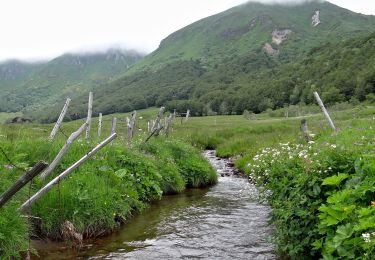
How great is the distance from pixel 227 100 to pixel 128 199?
15355cm

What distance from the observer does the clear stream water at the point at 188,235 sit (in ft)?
31.7

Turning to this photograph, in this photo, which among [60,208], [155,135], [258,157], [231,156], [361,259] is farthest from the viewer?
[231,156]

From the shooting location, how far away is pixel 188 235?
36.9ft

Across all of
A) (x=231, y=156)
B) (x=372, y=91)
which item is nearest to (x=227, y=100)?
(x=372, y=91)

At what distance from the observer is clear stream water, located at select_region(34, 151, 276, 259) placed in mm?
9648

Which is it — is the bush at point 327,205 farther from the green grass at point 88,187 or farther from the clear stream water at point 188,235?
the green grass at point 88,187

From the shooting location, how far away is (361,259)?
220 inches

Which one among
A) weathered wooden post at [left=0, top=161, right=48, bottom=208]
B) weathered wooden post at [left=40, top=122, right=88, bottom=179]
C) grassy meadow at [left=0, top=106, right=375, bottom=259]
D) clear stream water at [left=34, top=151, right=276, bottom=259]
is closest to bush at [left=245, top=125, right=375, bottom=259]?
grassy meadow at [left=0, top=106, right=375, bottom=259]

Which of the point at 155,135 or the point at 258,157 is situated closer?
the point at 258,157

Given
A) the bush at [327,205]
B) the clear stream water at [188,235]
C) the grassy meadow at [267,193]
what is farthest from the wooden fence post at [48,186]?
the bush at [327,205]

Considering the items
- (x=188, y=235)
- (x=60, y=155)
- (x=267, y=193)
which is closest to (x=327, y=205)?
(x=188, y=235)

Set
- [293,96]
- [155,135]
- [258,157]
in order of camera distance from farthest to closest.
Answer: [293,96], [155,135], [258,157]

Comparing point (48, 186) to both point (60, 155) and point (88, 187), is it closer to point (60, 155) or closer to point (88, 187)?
point (60, 155)

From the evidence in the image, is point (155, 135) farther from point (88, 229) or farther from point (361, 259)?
point (361, 259)
